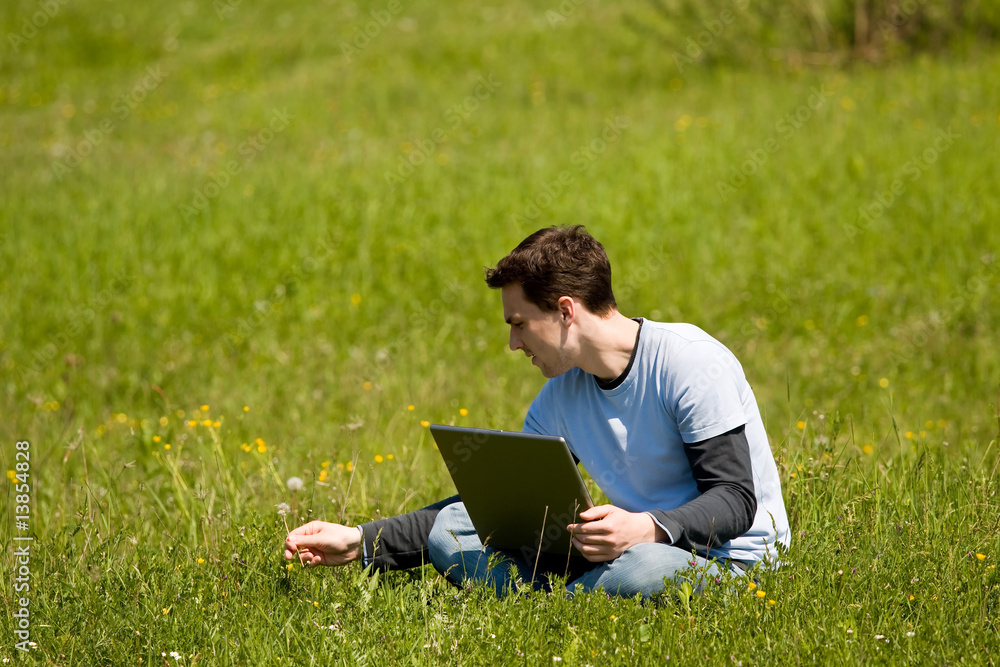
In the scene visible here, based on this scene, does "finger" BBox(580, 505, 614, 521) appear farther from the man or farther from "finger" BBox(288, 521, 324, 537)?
"finger" BBox(288, 521, 324, 537)

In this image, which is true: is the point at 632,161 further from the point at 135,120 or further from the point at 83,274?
the point at 135,120

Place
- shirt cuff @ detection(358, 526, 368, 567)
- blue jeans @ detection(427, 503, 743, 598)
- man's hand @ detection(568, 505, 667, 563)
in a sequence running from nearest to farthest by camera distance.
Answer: man's hand @ detection(568, 505, 667, 563) < blue jeans @ detection(427, 503, 743, 598) < shirt cuff @ detection(358, 526, 368, 567)

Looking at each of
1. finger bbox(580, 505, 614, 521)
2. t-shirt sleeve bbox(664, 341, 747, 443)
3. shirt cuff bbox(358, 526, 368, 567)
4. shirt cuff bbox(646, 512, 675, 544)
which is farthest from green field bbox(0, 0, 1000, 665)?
t-shirt sleeve bbox(664, 341, 747, 443)

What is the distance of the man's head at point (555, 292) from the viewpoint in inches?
113

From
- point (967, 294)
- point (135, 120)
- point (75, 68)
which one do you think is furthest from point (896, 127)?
point (75, 68)

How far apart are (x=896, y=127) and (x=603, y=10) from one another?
7472mm

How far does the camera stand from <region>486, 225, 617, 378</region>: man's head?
2877 millimetres

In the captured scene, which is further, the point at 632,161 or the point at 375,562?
the point at 632,161

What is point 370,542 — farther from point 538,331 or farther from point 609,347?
point 609,347

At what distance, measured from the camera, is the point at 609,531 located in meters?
2.63

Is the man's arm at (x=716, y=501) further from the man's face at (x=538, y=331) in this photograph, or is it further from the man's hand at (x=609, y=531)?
the man's face at (x=538, y=331)

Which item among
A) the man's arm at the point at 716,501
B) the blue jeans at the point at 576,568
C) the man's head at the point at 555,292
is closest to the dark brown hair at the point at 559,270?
the man's head at the point at 555,292

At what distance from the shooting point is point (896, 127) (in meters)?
8.97

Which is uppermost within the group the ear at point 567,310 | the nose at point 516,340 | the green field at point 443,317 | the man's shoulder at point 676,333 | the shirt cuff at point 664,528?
the ear at point 567,310
